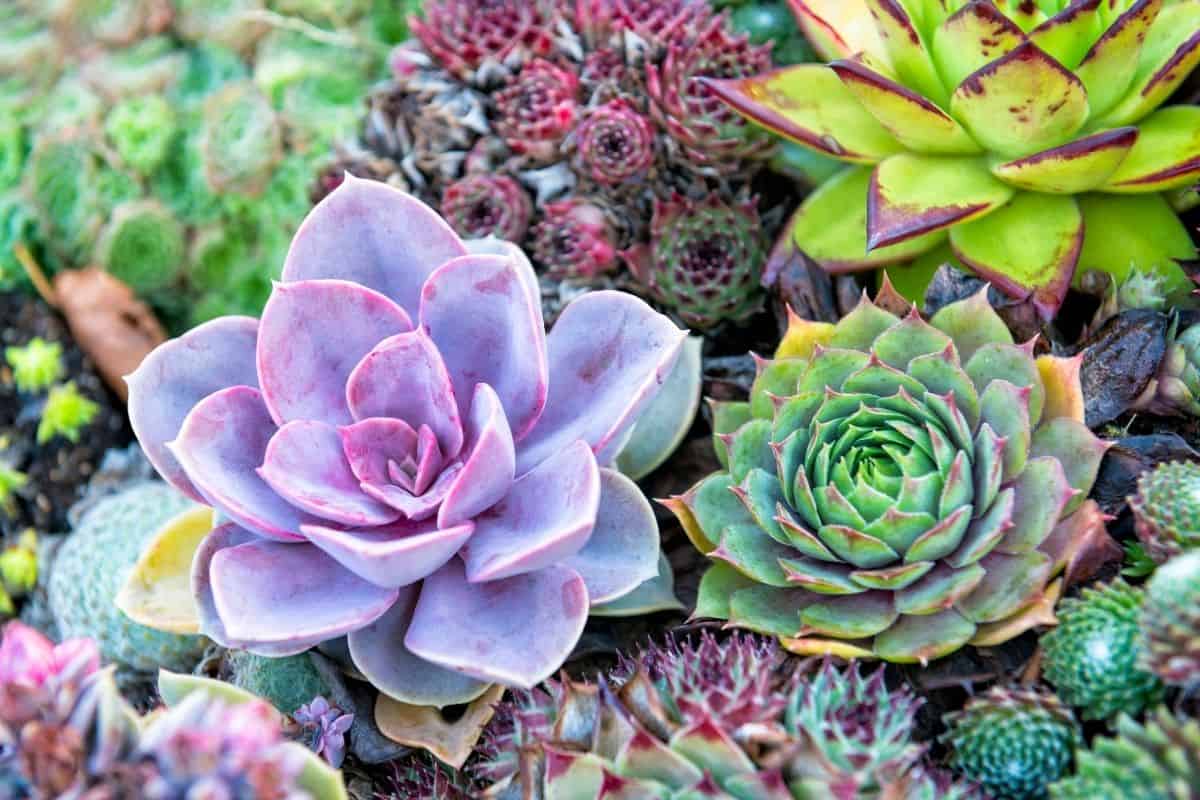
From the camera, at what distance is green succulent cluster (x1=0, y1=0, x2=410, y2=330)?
2107 mm

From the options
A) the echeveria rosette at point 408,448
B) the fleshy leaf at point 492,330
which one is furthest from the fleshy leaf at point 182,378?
the fleshy leaf at point 492,330

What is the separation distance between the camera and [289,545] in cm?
114

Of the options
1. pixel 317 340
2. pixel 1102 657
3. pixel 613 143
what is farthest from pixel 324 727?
pixel 613 143

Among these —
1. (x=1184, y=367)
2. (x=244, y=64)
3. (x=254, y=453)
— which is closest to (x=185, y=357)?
(x=254, y=453)

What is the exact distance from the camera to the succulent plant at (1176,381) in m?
1.21

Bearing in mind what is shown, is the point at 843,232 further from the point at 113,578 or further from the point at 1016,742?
the point at 113,578

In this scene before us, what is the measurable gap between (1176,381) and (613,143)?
0.73 metres

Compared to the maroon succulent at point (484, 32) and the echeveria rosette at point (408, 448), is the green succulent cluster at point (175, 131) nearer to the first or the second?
the maroon succulent at point (484, 32)

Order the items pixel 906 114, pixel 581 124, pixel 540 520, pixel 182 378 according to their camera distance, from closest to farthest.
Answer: pixel 540 520, pixel 182 378, pixel 906 114, pixel 581 124

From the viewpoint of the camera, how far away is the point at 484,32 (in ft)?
5.29

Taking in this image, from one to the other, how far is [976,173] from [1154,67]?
22cm

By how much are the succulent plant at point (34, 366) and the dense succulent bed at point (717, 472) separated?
619mm

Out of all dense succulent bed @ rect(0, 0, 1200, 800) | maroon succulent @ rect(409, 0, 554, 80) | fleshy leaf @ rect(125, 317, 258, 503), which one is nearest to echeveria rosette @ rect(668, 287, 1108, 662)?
dense succulent bed @ rect(0, 0, 1200, 800)

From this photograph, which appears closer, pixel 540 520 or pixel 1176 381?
pixel 540 520
